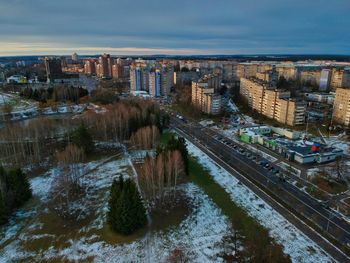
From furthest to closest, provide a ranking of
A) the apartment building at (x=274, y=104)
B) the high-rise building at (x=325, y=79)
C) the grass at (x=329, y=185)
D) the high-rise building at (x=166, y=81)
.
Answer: the high-rise building at (x=166, y=81) < the high-rise building at (x=325, y=79) < the apartment building at (x=274, y=104) < the grass at (x=329, y=185)

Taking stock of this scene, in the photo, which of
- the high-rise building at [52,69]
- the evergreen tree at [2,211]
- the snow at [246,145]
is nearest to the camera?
the evergreen tree at [2,211]

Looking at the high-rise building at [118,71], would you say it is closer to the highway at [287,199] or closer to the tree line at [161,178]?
the highway at [287,199]

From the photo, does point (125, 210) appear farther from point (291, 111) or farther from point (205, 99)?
point (205, 99)

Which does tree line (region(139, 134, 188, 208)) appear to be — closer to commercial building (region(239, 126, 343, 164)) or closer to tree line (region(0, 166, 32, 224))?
tree line (region(0, 166, 32, 224))

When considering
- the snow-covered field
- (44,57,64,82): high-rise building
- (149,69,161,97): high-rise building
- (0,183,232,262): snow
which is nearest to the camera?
(0,183,232,262): snow

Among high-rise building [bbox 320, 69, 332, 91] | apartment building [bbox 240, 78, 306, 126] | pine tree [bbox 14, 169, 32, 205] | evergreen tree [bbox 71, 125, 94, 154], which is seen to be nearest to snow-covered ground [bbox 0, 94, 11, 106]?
evergreen tree [bbox 71, 125, 94, 154]

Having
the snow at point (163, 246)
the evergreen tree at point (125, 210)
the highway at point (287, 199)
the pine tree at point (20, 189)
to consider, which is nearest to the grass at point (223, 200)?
the snow at point (163, 246)
